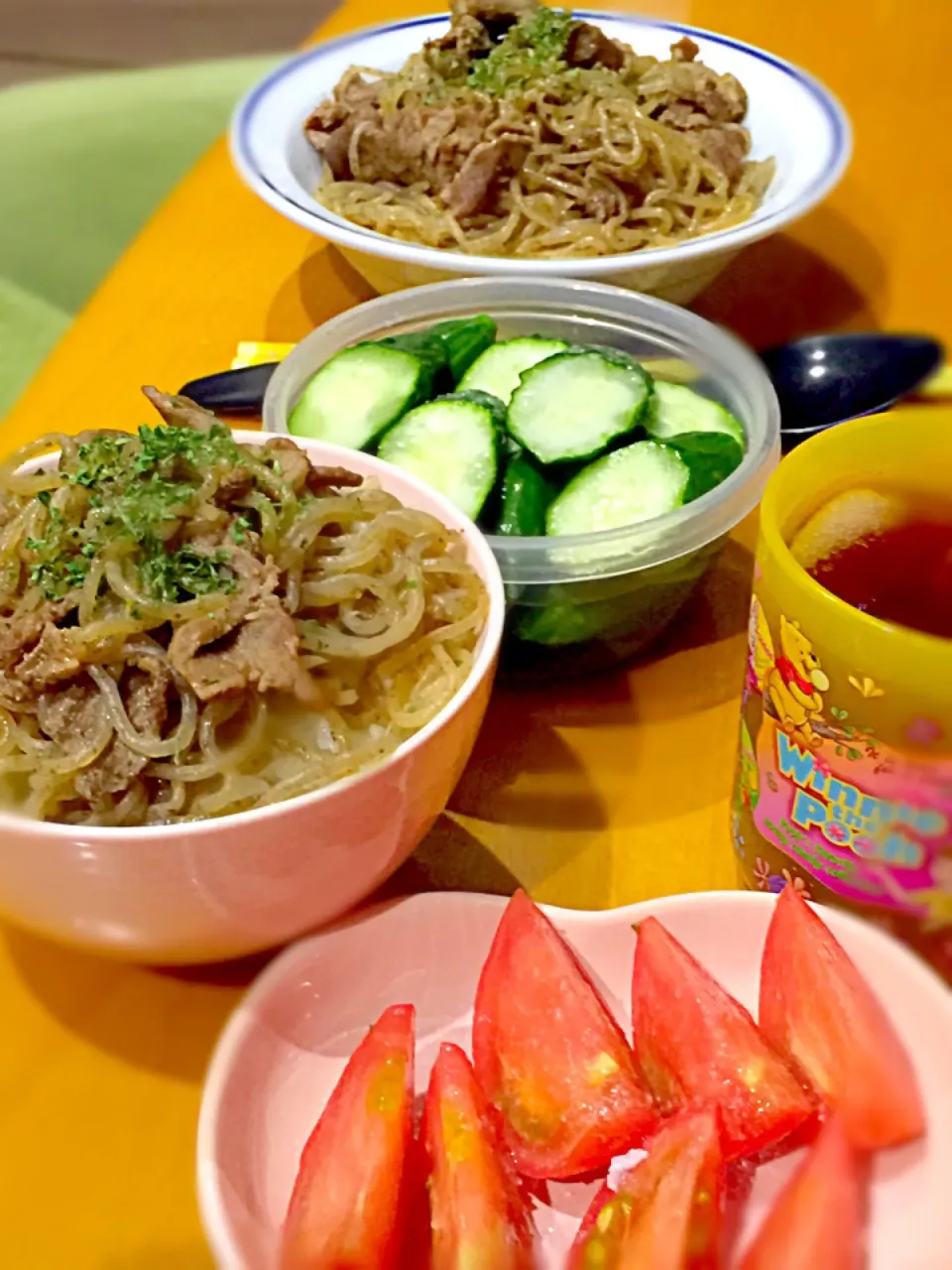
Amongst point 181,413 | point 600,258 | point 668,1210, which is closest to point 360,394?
point 181,413

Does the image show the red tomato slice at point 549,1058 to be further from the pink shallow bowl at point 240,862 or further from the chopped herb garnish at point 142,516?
the chopped herb garnish at point 142,516

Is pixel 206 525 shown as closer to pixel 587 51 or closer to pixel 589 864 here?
pixel 589 864

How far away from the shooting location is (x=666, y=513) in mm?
1084

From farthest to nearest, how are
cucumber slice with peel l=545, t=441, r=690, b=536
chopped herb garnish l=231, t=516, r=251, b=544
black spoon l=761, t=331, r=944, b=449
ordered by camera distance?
black spoon l=761, t=331, r=944, b=449, cucumber slice with peel l=545, t=441, r=690, b=536, chopped herb garnish l=231, t=516, r=251, b=544

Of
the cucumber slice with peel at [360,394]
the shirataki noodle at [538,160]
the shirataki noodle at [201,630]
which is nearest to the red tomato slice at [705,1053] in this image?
the shirataki noodle at [201,630]

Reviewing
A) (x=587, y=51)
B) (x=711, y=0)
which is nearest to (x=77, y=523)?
(x=587, y=51)

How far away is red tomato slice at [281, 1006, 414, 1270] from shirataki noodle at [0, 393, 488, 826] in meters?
0.19

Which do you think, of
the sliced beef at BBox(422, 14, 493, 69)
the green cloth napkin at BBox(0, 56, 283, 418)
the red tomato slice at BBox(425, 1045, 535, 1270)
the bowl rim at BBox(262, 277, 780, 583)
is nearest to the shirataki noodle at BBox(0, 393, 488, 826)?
the bowl rim at BBox(262, 277, 780, 583)

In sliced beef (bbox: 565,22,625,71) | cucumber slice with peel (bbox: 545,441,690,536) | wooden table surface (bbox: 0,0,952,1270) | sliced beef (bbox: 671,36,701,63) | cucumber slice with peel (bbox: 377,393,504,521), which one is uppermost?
sliced beef (bbox: 565,22,625,71)

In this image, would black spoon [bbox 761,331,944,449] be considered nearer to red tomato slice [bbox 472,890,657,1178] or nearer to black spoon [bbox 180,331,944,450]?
black spoon [bbox 180,331,944,450]

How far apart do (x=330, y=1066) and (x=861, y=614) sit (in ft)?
1.61

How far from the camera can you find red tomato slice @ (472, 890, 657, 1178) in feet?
2.55

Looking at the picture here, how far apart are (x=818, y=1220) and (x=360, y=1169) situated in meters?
0.28

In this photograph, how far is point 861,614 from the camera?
74 centimetres
